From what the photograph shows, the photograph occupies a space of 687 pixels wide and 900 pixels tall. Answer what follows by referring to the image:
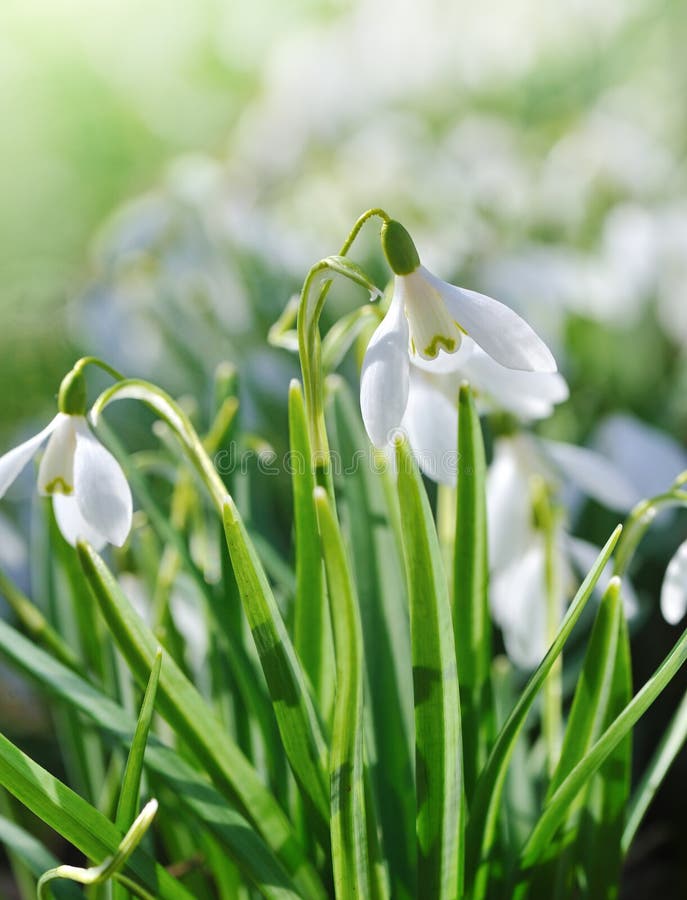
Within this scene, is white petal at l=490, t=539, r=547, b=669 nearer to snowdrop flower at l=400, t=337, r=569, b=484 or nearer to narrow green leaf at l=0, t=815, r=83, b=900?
snowdrop flower at l=400, t=337, r=569, b=484

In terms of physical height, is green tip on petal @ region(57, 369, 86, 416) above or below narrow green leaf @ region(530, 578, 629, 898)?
above

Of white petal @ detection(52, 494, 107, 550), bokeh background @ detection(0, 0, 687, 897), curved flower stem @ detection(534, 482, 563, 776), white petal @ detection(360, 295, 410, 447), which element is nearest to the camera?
white petal @ detection(360, 295, 410, 447)

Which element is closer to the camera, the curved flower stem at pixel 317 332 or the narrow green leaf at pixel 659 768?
the curved flower stem at pixel 317 332

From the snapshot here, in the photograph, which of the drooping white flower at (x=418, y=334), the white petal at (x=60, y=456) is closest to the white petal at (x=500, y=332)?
the drooping white flower at (x=418, y=334)

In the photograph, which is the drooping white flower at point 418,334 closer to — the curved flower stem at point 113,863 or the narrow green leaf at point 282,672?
the narrow green leaf at point 282,672

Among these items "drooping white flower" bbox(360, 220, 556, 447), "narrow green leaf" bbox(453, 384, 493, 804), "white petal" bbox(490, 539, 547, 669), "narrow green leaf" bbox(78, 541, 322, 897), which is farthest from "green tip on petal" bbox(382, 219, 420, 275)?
"white petal" bbox(490, 539, 547, 669)

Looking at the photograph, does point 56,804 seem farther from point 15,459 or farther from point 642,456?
point 642,456

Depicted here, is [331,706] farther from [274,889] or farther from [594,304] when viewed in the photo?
[594,304]
